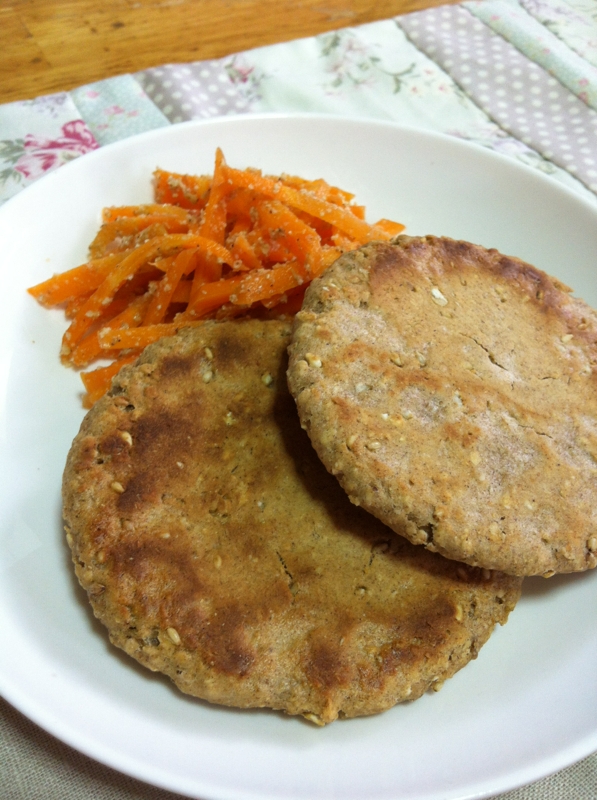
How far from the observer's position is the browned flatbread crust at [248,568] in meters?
1.88

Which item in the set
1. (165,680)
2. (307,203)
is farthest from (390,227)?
(165,680)

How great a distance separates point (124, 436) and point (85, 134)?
96.1 inches

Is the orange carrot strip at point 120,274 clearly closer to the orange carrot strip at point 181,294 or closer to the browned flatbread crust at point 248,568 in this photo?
the orange carrot strip at point 181,294

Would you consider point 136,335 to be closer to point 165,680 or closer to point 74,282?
point 74,282

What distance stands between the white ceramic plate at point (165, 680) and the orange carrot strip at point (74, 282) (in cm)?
6

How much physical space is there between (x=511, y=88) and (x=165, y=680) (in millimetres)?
4326

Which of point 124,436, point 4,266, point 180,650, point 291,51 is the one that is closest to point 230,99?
point 291,51

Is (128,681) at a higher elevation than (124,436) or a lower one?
lower

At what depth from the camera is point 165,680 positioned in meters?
1.95

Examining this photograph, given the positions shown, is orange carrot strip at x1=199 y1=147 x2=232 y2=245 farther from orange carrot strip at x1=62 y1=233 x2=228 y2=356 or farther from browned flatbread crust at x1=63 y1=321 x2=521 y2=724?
browned flatbread crust at x1=63 y1=321 x2=521 y2=724

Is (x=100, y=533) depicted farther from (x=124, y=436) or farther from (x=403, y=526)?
(x=403, y=526)

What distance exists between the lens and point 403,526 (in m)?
1.94

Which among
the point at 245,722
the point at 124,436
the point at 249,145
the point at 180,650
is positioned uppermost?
the point at 249,145

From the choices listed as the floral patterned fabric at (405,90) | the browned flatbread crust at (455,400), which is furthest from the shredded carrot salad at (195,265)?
the floral patterned fabric at (405,90)
